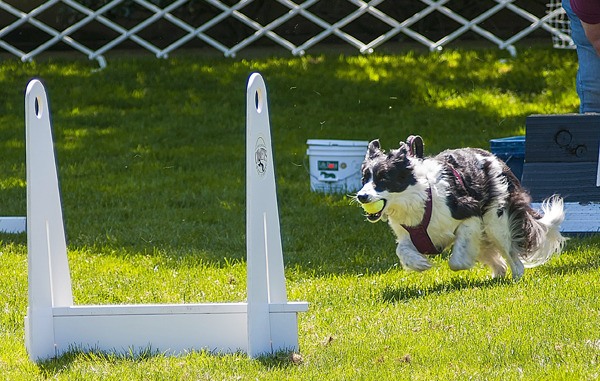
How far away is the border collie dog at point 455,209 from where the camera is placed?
559cm

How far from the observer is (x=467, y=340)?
4.65 meters

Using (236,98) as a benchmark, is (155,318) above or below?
below

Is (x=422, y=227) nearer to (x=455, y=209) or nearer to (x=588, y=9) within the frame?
(x=455, y=209)

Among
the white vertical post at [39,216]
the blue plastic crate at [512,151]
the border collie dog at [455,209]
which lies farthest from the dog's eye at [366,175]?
the blue plastic crate at [512,151]

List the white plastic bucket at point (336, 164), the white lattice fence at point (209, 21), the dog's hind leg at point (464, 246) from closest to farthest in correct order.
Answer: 1. the dog's hind leg at point (464, 246)
2. the white plastic bucket at point (336, 164)
3. the white lattice fence at point (209, 21)

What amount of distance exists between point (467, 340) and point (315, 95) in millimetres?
8020

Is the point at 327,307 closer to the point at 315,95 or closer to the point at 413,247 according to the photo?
the point at 413,247

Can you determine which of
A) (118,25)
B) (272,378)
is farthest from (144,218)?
(118,25)

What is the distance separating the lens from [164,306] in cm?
462

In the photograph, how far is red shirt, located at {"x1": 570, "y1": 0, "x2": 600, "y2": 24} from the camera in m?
5.45

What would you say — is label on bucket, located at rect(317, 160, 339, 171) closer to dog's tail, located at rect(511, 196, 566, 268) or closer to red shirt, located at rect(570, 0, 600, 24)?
dog's tail, located at rect(511, 196, 566, 268)

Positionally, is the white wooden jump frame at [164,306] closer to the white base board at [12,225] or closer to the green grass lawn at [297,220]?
the green grass lawn at [297,220]

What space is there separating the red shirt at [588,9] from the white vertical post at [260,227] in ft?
6.27

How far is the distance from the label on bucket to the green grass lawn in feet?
0.89
